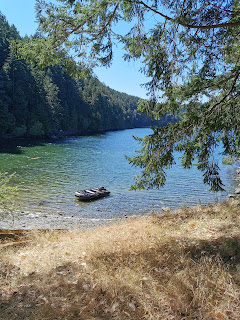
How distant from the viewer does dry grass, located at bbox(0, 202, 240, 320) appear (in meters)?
3.35

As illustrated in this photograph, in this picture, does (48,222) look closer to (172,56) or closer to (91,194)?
(91,194)

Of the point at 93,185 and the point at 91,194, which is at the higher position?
the point at 91,194

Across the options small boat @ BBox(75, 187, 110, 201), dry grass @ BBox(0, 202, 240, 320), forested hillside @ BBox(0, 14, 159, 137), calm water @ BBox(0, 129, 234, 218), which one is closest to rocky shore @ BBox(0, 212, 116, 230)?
calm water @ BBox(0, 129, 234, 218)

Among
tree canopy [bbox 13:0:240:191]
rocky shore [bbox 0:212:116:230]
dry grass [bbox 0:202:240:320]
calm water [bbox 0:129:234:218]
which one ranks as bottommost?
rocky shore [bbox 0:212:116:230]

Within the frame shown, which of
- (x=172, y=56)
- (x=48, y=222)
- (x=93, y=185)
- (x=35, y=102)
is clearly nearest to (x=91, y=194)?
(x=93, y=185)

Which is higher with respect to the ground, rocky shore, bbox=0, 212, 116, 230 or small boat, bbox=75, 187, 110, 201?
small boat, bbox=75, 187, 110, 201

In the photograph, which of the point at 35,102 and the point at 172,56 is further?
the point at 35,102

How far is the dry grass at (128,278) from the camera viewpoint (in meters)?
3.35

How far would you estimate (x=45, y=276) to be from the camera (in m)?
4.50

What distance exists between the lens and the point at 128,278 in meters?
4.07

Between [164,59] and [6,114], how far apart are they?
5121cm

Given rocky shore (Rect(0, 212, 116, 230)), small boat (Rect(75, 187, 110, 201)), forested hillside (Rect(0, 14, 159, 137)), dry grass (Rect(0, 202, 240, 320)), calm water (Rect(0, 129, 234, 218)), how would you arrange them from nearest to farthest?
dry grass (Rect(0, 202, 240, 320)), rocky shore (Rect(0, 212, 116, 230)), calm water (Rect(0, 129, 234, 218)), small boat (Rect(75, 187, 110, 201)), forested hillside (Rect(0, 14, 159, 137))

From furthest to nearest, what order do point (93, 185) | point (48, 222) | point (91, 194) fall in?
point (93, 185) < point (91, 194) < point (48, 222)

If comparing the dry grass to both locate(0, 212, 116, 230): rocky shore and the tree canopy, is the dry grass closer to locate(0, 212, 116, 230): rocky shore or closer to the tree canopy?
the tree canopy
